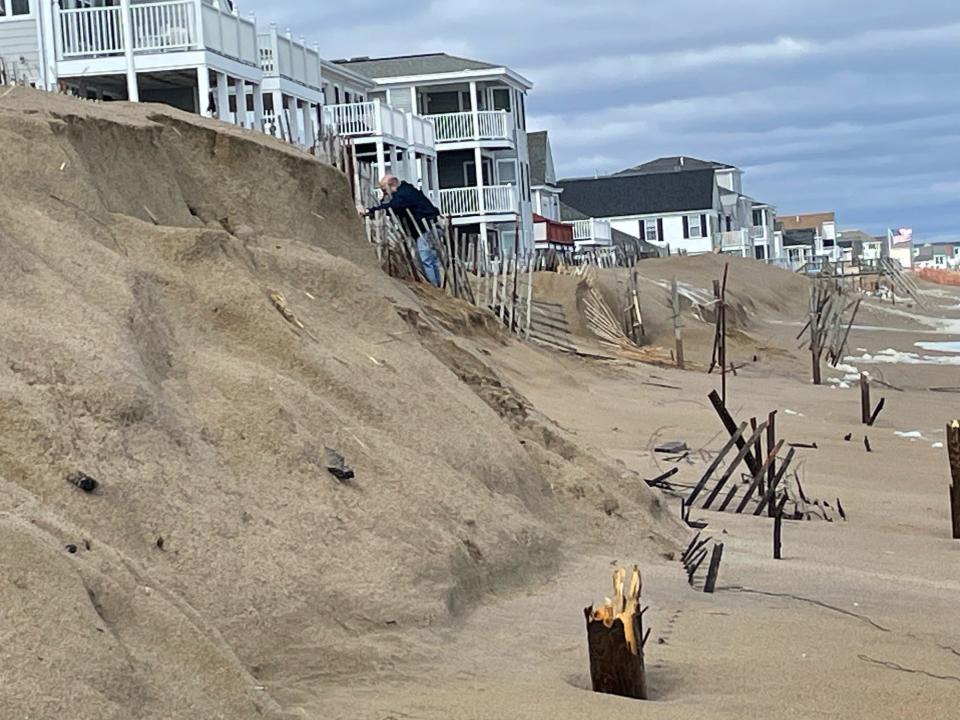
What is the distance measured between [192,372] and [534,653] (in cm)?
200

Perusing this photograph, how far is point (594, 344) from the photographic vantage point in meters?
24.3

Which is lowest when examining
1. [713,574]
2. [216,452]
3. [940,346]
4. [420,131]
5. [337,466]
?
[940,346]

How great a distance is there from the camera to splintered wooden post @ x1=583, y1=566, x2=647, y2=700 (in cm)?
494

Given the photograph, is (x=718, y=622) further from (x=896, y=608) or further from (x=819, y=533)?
(x=819, y=533)

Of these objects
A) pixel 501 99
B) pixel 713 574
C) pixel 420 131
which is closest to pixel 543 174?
pixel 501 99

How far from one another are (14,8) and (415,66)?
25676 mm

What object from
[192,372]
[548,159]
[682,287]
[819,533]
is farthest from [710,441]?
[548,159]

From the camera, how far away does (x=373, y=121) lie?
3966cm

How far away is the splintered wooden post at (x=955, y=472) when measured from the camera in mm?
Result: 9445

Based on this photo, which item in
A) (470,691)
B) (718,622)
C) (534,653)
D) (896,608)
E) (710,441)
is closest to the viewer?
(470,691)

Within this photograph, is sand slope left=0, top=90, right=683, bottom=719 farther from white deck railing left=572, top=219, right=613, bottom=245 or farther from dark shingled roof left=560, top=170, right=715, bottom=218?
dark shingled roof left=560, top=170, right=715, bottom=218

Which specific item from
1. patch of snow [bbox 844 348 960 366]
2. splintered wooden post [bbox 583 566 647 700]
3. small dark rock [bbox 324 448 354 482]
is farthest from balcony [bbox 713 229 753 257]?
splintered wooden post [bbox 583 566 647 700]

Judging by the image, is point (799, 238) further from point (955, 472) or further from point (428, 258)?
point (955, 472)

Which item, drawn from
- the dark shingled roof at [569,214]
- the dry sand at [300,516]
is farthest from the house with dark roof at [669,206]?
the dry sand at [300,516]
